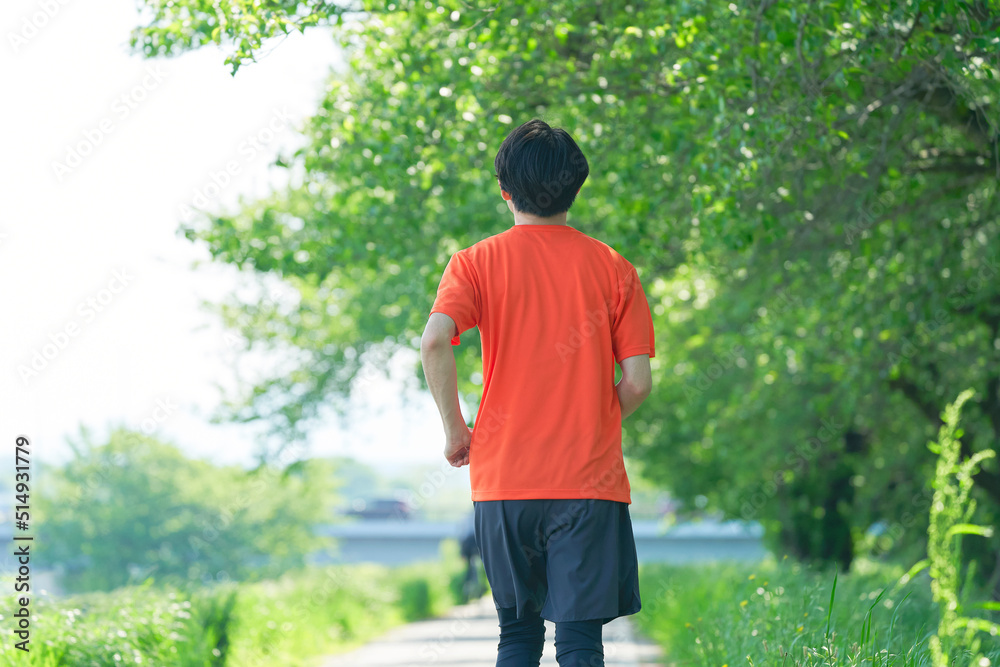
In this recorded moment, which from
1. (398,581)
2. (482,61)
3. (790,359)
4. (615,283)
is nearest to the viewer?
(615,283)

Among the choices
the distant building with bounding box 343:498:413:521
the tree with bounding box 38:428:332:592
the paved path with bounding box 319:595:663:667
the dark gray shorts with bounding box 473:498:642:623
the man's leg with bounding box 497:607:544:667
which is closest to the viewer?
the dark gray shorts with bounding box 473:498:642:623

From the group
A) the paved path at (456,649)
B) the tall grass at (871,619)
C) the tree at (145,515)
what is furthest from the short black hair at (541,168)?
the tree at (145,515)

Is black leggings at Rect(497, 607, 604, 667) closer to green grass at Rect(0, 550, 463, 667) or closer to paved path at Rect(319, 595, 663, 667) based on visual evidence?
green grass at Rect(0, 550, 463, 667)

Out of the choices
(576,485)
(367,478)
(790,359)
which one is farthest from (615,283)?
(367,478)

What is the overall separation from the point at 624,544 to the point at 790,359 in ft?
21.1

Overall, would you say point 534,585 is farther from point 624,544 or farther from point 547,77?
point 547,77

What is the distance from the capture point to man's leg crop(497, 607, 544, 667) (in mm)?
2545

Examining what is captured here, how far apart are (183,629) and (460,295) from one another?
363 cm

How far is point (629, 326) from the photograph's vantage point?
2631 millimetres

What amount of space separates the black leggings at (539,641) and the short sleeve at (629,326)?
81 cm

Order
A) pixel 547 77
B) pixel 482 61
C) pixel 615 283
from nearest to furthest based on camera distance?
pixel 615 283 → pixel 482 61 → pixel 547 77

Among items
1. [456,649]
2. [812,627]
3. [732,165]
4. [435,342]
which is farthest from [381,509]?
[435,342]

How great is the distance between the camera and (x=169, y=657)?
186 inches

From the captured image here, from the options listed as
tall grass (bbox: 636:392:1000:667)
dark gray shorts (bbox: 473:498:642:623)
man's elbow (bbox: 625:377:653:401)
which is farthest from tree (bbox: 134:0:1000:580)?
dark gray shorts (bbox: 473:498:642:623)
